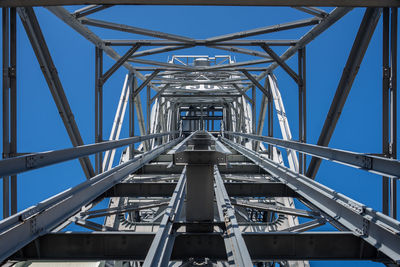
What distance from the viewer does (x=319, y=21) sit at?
6.87 metres

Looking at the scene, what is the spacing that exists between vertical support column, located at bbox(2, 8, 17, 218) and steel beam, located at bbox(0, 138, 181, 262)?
110 centimetres

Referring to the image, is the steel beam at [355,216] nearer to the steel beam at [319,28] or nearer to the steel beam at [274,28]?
the steel beam at [319,28]

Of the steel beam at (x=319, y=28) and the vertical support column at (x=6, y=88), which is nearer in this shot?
the vertical support column at (x=6, y=88)

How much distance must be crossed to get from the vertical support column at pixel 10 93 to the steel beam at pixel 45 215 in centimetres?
110

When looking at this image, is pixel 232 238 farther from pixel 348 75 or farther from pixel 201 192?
pixel 348 75

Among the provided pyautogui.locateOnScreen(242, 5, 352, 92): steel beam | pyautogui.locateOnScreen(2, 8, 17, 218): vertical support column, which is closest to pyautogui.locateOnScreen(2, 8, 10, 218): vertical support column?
pyautogui.locateOnScreen(2, 8, 17, 218): vertical support column

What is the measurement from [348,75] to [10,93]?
5.64m

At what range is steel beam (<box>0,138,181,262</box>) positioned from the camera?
288cm

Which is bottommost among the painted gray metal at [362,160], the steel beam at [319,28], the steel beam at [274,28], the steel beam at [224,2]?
the painted gray metal at [362,160]

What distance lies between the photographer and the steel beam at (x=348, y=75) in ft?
16.1

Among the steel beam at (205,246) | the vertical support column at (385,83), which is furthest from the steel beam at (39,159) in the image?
the vertical support column at (385,83)

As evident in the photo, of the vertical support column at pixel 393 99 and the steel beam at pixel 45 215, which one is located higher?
the vertical support column at pixel 393 99

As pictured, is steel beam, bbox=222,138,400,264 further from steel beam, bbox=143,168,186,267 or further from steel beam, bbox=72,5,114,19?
steel beam, bbox=72,5,114,19

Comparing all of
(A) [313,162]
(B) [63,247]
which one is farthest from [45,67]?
(A) [313,162]
